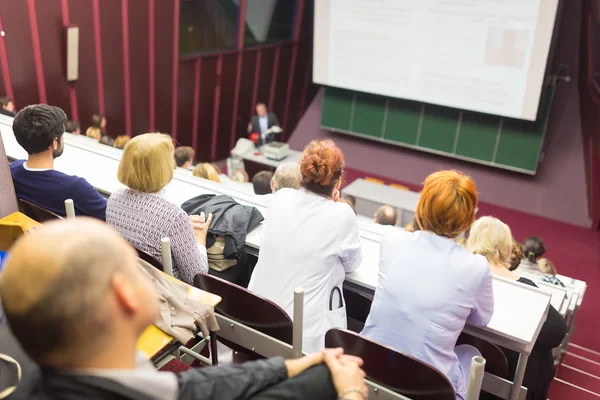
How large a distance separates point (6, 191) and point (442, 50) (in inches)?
250

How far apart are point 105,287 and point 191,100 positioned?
22.2 feet

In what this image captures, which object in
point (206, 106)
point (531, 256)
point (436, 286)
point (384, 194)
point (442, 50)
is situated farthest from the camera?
point (206, 106)

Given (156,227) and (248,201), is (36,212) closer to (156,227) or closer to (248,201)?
(156,227)

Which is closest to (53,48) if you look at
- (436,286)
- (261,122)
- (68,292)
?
(261,122)

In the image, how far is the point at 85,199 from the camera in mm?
2428

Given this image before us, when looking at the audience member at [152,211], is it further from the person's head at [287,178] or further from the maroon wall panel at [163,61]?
the maroon wall panel at [163,61]

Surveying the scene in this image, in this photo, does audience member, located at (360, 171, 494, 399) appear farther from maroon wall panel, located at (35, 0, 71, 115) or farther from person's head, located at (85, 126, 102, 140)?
maroon wall panel, located at (35, 0, 71, 115)

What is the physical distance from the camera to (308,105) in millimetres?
9570

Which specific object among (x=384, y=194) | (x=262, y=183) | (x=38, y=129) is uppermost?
(x=38, y=129)

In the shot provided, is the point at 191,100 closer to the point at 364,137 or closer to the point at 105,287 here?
the point at 364,137

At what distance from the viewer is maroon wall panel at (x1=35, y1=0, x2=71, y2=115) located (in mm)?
5168

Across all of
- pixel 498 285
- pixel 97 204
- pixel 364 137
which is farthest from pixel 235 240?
pixel 364 137

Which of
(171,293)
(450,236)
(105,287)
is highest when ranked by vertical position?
(105,287)

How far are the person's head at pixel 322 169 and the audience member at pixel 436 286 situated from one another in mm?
378
